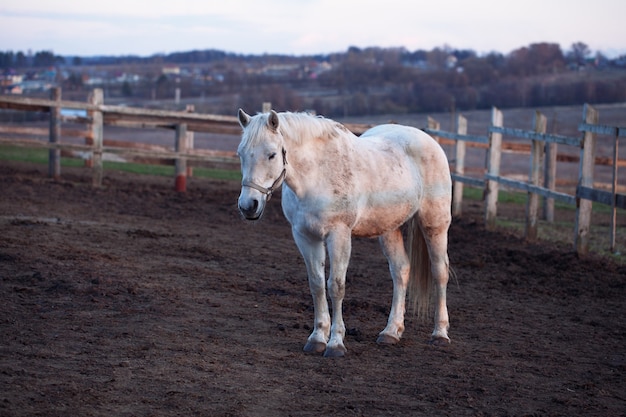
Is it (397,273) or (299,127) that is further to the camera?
(397,273)

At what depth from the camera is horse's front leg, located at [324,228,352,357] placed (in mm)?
5012

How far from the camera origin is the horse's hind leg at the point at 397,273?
18.3ft

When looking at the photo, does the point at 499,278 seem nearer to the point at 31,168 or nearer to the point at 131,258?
the point at 131,258

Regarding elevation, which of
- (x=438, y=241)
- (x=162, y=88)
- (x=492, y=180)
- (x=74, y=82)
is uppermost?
(x=74, y=82)

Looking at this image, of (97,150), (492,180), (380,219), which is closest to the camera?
(380,219)

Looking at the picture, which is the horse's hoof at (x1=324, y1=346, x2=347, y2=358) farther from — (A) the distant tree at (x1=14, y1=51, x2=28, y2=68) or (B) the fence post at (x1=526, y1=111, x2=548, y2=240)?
(A) the distant tree at (x1=14, y1=51, x2=28, y2=68)

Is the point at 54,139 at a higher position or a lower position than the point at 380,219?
higher

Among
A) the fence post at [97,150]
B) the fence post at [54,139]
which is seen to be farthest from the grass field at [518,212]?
the fence post at [97,150]

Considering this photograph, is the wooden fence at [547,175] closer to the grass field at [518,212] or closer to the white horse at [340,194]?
the grass field at [518,212]

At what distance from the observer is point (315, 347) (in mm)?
5102

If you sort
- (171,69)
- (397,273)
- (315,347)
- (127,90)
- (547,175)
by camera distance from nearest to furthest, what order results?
(315,347) < (397,273) < (547,175) < (127,90) < (171,69)

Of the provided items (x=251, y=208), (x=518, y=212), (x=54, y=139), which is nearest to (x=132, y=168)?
(x=54, y=139)

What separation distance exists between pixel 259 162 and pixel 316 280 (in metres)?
0.91

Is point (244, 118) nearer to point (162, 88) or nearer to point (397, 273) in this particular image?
point (397, 273)
